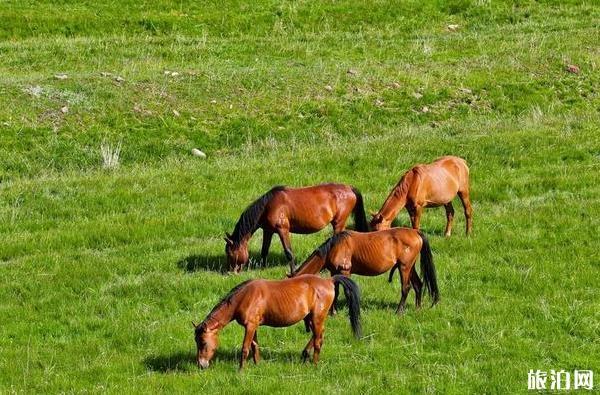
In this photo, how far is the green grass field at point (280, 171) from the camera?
11.8m

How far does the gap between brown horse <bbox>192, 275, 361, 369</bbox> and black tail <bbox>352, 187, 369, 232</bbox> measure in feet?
13.7

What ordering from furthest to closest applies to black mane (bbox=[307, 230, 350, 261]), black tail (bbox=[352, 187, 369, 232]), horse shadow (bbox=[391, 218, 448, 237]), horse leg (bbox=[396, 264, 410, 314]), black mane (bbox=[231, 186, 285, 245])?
horse shadow (bbox=[391, 218, 448, 237]) → black tail (bbox=[352, 187, 369, 232]) → black mane (bbox=[231, 186, 285, 245]) → horse leg (bbox=[396, 264, 410, 314]) → black mane (bbox=[307, 230, 350, 261])

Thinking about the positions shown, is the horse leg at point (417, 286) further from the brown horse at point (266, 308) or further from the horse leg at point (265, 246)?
the horse leg at point (265, 246)

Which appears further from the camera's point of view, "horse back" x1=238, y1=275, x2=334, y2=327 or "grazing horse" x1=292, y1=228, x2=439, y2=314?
"grazing horse" x1=292, y1=228, x2=439, y2=314

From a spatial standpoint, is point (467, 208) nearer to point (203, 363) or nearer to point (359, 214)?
point (359, 214)

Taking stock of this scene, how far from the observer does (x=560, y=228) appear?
53.7 feet

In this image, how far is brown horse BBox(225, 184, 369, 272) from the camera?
14.6 metres

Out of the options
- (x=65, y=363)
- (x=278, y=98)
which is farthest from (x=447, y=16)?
(x=65, y=363)

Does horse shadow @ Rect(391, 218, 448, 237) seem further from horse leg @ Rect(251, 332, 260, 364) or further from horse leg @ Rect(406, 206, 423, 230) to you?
horse leg @ Rect(251, 332, 260, 364)

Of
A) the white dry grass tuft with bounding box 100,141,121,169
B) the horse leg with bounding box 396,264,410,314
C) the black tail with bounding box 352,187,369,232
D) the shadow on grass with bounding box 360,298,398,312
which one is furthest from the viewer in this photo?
the white dry grass tuft with bounding box 100,141,121,169

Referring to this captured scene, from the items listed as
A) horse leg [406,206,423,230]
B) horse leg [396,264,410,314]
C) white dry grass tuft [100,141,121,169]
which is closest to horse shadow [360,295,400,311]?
horse leg [396,264,410,314]

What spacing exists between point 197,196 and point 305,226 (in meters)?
5.09

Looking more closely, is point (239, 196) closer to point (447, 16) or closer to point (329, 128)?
point (329, 128)

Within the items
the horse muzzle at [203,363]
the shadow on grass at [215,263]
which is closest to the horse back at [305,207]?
the shadow on grass at [215,263]
